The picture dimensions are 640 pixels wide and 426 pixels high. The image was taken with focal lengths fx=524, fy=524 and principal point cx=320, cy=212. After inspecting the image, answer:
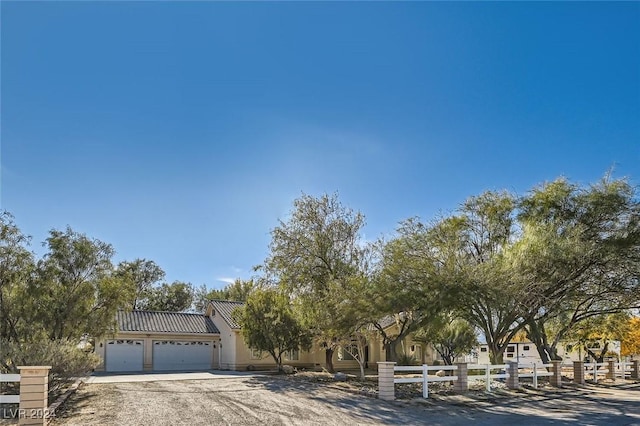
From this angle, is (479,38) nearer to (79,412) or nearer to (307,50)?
(307,50)

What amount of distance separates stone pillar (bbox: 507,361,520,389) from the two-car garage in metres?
18.2

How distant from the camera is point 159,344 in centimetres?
3073

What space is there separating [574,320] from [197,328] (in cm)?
2130

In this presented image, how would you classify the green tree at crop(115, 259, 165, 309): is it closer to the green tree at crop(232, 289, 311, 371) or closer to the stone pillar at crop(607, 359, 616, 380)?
the green tree at crop(232, 289, 311, 371)

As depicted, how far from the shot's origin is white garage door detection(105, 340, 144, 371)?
29000 millimetres

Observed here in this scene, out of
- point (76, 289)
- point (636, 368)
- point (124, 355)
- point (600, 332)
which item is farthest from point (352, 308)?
point (600, 332)

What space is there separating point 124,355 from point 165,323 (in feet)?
10.9

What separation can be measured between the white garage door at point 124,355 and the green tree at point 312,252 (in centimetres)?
1068

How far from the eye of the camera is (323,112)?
16250mm

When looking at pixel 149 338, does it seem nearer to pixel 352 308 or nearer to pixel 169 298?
pixel 352 308

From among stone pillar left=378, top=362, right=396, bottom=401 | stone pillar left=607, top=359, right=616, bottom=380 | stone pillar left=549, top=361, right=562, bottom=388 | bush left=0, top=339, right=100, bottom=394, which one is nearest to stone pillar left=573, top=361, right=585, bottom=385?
stone pillar left=549, top=361, right=562, bottom=388

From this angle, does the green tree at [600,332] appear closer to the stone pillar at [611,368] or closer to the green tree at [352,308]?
the stone pillar at [611,368]

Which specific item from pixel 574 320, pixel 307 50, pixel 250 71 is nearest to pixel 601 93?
pixel 307 50

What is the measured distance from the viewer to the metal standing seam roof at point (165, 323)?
30.4 metres
